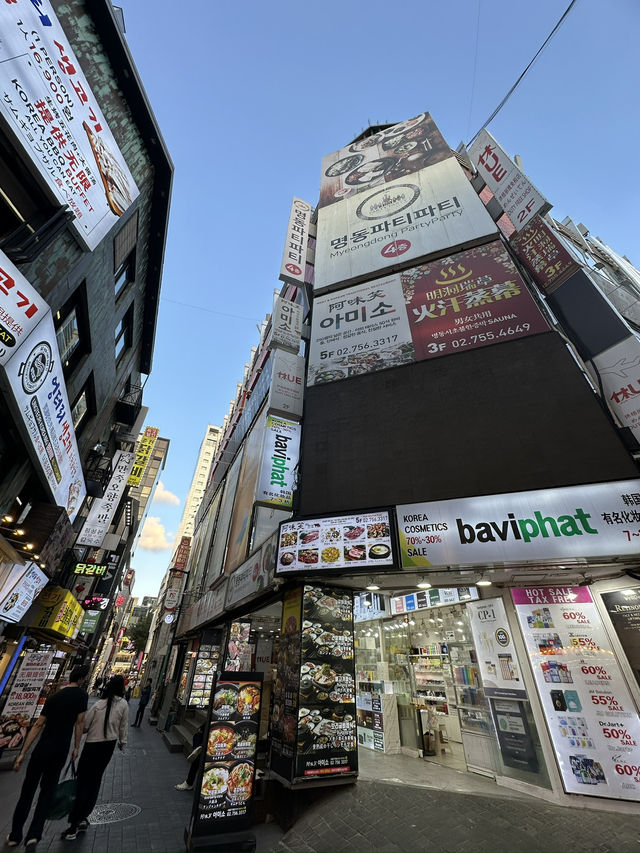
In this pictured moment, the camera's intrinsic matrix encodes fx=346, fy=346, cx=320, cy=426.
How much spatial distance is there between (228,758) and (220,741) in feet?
0.81

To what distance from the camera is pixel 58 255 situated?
7.96m

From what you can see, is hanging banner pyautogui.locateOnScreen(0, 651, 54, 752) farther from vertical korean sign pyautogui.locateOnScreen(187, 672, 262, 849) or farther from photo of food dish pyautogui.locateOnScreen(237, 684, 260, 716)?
photo of food dish pyautogui.locateOnScreen(237, 684, 260, 716)

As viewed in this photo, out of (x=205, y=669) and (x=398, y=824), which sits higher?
(x=205, y=669)

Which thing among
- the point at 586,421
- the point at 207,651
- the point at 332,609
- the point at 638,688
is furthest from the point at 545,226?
the point at 207,651

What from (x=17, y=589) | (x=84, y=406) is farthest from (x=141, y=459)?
(x=17, y=589)

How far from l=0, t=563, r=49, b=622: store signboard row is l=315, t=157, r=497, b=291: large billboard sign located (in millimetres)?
14040

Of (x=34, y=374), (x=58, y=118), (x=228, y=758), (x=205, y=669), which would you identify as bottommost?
(x=228, y=758)

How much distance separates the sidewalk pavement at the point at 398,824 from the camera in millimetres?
4711

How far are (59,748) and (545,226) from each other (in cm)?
1754

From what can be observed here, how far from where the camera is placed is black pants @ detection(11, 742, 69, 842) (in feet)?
13.9

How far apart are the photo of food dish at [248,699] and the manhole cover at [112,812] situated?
2.58m

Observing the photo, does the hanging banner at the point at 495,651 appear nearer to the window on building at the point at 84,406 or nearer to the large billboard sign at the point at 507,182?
the window on building at the point at 84,406

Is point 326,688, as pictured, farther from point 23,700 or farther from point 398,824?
point 23,700

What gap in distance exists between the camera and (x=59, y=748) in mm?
4617
